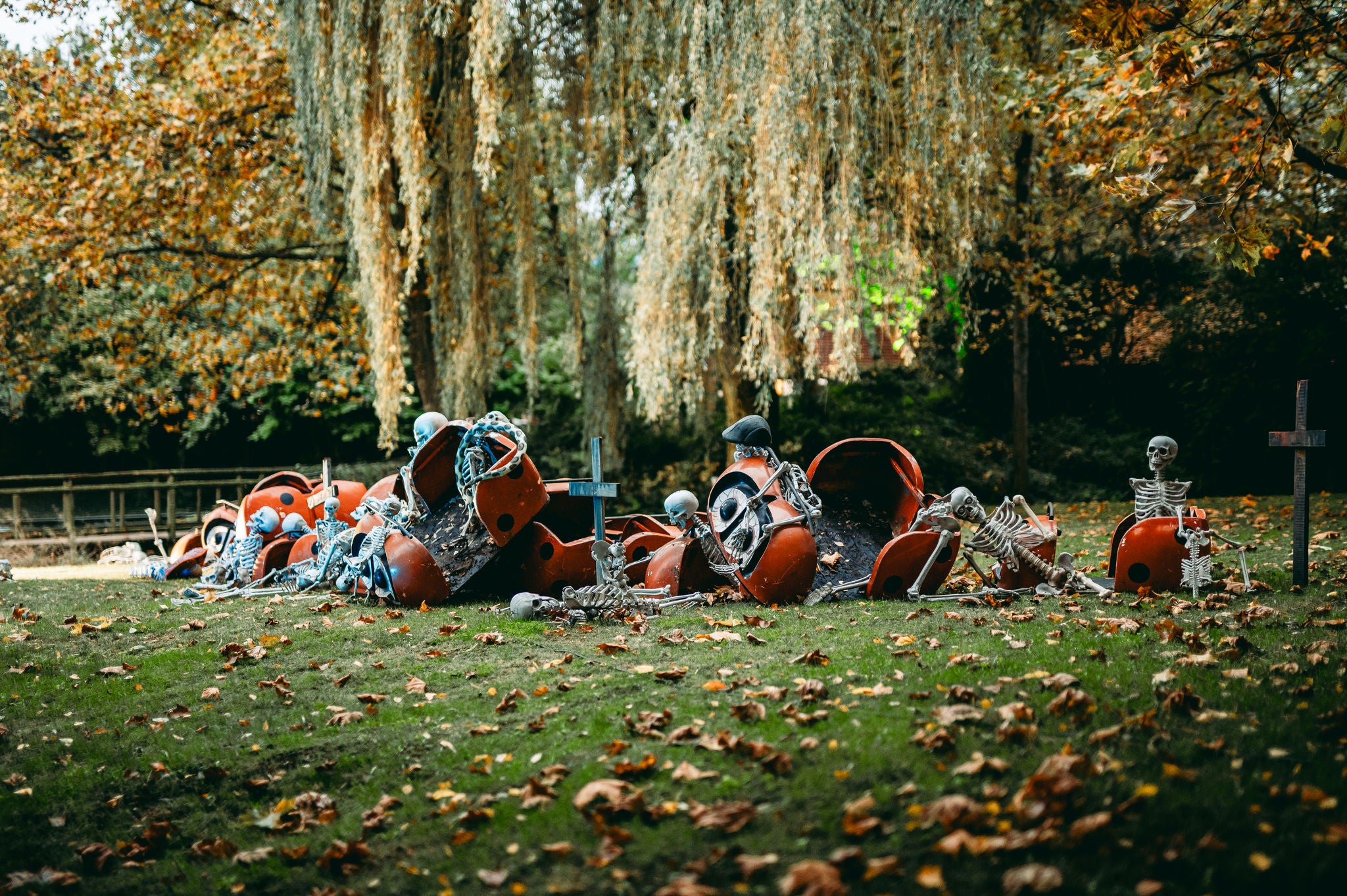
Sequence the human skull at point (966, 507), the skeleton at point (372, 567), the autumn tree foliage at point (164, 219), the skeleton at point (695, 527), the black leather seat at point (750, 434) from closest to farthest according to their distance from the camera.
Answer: the human skull at point (966, 507) < the skeleton at point (695, 527) < the black leather seat at point (750, 434) < the skeleton at point (372, 567) < the autumn tree foliage at point (164, 219)

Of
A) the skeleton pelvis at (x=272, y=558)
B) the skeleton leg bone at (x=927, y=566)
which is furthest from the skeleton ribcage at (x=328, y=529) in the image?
the skeleton leg bone at (x=927, y=566)

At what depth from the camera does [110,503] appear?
1895 cm

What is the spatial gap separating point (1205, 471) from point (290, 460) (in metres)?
19.5

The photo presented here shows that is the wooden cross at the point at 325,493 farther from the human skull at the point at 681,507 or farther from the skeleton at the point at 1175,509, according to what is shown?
the skeleton at the point at 1175,509

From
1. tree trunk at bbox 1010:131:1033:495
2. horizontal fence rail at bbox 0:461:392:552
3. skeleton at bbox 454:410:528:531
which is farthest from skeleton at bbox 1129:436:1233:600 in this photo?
horizontal fence rail at bbox 0:461:392:552

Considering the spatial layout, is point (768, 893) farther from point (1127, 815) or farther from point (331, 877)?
point (331, 877)

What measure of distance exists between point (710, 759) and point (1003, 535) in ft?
13.0

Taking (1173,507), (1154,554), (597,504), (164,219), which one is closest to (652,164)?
(597,504)

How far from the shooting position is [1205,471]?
631 inches

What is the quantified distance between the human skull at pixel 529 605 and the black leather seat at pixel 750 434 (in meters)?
1.95

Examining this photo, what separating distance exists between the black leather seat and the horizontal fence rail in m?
9.91

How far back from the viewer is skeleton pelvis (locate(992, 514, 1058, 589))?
22.4 ft

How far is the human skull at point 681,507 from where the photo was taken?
7.02 m

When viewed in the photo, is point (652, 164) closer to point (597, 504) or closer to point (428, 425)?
point (428, 425)
